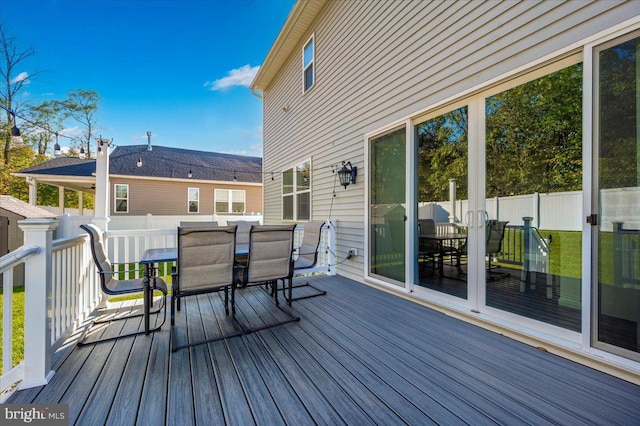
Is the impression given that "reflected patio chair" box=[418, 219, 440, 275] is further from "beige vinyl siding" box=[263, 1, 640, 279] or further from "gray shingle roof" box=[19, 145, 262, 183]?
"gray shingle roof" box=[19, 145, 262, 183]

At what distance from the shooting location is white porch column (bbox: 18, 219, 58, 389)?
1851mm

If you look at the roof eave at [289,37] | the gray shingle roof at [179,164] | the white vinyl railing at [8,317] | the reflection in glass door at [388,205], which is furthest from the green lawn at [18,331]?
the gray shingle roof at [179,164]

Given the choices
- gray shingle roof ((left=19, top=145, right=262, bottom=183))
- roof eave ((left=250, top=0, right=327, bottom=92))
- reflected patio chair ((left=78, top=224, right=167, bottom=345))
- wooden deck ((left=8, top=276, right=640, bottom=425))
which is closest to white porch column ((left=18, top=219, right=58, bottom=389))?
wooden deck ((left=8, top=276, right=640, bottom=425))

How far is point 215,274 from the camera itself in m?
2.60

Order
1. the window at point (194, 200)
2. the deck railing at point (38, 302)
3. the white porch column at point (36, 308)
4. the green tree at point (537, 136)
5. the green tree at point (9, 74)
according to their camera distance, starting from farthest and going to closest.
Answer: the window at point (194, 200)
the green tree at point (9, 74)
the green tree at point (537, 136)
the white porch column at point (36, 308)
the deck railing at point (38, 302)

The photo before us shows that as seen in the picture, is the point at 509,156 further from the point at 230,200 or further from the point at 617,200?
the point at 230,200

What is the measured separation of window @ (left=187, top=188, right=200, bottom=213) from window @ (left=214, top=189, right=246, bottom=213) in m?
0.88

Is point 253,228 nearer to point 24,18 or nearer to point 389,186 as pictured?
point 389,186

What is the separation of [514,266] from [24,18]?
19288mm

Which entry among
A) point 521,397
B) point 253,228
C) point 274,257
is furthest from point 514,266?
point 253,228

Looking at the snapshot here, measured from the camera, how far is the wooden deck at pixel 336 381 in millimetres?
1559

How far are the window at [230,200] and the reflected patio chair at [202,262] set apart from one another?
12376 mm

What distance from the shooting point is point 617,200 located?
6.35 feet

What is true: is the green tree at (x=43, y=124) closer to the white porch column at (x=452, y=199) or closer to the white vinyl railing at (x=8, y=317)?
the white vinyl railing at (x=8, y=317)
